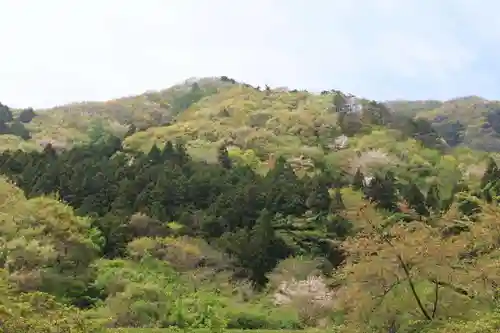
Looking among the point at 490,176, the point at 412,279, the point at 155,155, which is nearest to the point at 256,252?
the point at 155,155

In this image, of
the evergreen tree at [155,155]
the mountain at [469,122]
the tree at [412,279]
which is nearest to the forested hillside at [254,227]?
the tree at [412,279]

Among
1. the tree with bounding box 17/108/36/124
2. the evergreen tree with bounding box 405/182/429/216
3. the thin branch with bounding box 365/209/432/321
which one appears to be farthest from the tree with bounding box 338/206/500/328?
the tree with bounding box 17/108/36/124

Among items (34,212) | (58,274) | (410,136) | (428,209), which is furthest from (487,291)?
(410,136)

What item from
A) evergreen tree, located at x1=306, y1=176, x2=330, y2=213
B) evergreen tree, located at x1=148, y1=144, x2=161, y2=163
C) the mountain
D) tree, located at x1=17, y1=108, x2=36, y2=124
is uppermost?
the mountain

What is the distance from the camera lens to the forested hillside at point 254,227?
14586 mm

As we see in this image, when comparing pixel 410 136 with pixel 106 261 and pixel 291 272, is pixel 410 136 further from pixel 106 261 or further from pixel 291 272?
pixel 106 261

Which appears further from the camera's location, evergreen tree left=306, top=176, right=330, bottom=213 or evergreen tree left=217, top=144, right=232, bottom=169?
evergreen tree left=217, top=144, right=232, bottom=169

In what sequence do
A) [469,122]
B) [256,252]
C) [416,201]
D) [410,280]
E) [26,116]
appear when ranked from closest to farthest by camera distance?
[410,280] < [256,252] < [416,201] < [26,116] < [469,122]

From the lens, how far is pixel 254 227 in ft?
115

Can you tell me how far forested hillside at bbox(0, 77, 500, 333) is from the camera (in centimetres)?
1459

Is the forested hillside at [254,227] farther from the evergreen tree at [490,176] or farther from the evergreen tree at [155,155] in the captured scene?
the evergreen tree at [490,176]

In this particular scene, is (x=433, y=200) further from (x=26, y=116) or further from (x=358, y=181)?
(x=26, y=116)

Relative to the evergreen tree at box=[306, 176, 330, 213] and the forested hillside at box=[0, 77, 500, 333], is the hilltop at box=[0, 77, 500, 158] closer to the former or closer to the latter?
the forested hillside at box=[0, 77, 500, 333]

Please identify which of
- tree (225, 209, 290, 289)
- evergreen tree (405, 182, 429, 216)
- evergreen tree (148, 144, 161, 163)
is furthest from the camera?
evergreen tree (148, 144, 161, 163)
